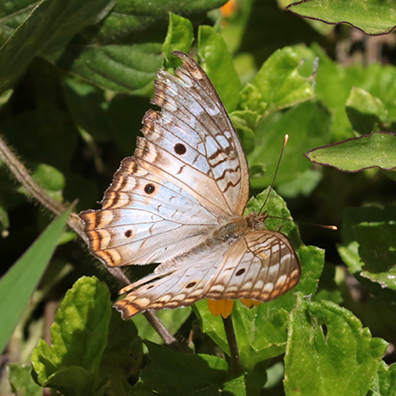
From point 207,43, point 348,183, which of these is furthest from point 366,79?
point 207,43

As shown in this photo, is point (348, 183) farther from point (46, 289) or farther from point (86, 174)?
point (46, 289)

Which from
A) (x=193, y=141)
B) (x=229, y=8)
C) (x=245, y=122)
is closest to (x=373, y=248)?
(x=245, y=122)

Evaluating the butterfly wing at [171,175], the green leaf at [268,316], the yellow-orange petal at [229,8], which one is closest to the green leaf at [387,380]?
the green leaf at [268,316]

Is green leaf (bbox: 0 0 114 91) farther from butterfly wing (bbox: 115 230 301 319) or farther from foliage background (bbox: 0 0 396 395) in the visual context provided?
butterfly wing (bbox: 115 230 301 319)

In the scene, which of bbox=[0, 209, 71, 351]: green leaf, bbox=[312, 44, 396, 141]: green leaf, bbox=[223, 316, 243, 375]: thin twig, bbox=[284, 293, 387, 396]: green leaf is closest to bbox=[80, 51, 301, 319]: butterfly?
bbox=[223, 316, 243, 375]: thin twig

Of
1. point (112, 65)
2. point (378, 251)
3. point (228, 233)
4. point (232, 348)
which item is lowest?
point (378, 251)

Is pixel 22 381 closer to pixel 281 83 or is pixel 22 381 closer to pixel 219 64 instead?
pixel 219 64

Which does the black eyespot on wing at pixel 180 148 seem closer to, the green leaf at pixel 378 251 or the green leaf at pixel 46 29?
the green leaf at pixel 46 29
